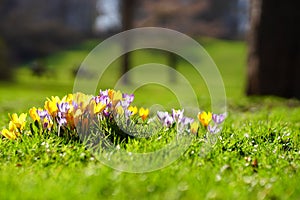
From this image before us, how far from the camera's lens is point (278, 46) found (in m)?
13.9

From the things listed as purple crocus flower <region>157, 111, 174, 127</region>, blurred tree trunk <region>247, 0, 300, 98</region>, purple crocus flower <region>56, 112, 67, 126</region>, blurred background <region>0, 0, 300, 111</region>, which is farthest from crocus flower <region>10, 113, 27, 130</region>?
blurred tree trunk <region>247, 0, 300, 98</region>

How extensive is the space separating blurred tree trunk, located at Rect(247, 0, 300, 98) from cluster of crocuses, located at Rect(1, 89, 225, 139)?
29.6 ft

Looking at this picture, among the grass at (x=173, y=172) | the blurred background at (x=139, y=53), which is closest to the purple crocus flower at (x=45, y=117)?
the grass at (x=173, y=172)

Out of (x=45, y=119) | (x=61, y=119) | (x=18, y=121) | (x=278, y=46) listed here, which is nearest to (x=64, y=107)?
(x=61, y=119)

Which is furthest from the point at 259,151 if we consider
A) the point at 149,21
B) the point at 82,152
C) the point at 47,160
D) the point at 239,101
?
the point at 149,21

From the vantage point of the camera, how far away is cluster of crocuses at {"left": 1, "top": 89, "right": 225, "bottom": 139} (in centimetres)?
499

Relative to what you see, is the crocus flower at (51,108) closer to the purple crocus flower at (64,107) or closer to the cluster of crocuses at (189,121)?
the purple crocus flower at (64,107)

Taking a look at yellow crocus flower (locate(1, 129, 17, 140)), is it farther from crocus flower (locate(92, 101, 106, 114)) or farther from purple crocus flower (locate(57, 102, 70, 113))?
crocus flower (locate(92, 101, 106, 114))

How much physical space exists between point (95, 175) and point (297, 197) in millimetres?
1453

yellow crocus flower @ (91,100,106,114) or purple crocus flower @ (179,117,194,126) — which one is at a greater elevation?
yellow crocus flower @ (91,100,106,114)

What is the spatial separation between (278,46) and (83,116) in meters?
9.81

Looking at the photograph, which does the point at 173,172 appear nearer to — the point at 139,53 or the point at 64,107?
the point at 64,107

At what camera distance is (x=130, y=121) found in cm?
530

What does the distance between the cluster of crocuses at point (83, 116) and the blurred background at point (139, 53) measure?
27.2 feet
